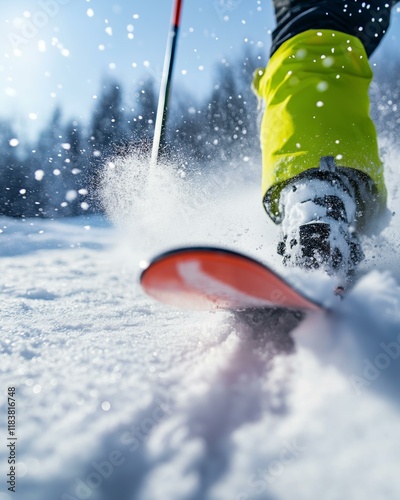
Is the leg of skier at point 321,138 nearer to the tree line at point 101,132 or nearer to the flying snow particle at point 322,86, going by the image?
the flying snow particle at point 322,86

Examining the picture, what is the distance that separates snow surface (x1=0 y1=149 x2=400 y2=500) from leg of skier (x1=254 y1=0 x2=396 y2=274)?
0.67 feet

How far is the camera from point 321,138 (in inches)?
42.8

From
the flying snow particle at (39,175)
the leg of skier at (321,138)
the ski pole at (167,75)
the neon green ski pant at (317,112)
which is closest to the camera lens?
the leg of skier at (321,138)

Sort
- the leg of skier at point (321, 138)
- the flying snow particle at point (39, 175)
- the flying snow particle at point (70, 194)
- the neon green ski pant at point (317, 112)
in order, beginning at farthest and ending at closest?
the flying snow particle at point (39, 175), the flying snow particle at point (70, 194), the neon green ski pant at point (317, 112), the leg of skier at point (321, 138)

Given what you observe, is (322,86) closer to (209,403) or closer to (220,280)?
(220,280)

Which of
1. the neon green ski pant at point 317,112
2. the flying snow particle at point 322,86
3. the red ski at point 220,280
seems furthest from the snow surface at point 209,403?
the flying snow particle at point 322,86

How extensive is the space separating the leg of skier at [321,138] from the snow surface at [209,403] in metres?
0.21

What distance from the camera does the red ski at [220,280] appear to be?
650mm

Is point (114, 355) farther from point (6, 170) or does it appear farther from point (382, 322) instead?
point (6, 170)

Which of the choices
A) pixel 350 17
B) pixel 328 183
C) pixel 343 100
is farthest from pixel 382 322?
pixel 350 17

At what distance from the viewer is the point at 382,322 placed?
0.65 m

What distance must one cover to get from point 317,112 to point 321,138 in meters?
0.10

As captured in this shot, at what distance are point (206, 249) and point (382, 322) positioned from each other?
0.33 meters

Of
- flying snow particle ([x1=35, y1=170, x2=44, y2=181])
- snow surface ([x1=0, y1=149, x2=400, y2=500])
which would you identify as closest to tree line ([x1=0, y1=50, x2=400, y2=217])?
flying snow particle ([x1=35, y1=170, x2=44, y2=181])
